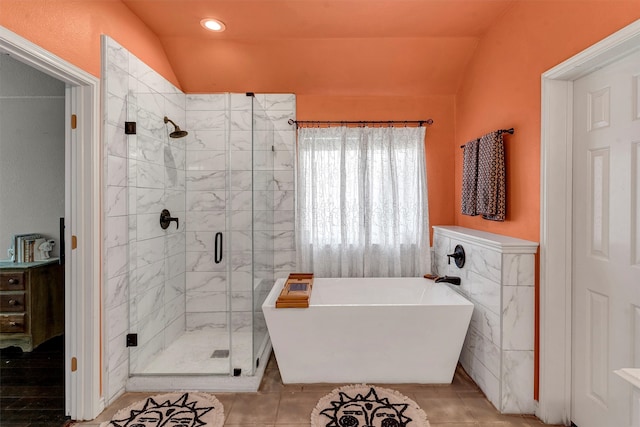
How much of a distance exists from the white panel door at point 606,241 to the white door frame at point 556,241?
1.4 inches

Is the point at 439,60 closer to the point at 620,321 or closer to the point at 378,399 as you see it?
the point at 620,321

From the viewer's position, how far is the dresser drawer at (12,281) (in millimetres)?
2797

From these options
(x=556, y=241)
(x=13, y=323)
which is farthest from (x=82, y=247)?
(x=556, y=241)

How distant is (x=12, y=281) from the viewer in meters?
2.80

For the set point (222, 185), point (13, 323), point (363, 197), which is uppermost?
point (222, 185)

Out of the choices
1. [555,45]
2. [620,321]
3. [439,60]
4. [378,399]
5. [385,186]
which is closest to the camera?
[620,321]

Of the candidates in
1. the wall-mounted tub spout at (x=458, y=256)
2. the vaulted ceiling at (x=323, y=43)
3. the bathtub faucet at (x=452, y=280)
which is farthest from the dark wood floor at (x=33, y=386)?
the wall-mounted tub spout at (x=458, y=256)

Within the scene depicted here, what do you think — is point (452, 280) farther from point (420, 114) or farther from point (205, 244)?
point (205, 244)

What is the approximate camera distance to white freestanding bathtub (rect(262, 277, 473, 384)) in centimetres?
221

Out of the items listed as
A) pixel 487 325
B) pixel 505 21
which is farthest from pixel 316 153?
pixel 487 325

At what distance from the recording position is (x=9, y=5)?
1447mm

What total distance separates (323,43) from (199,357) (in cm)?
280

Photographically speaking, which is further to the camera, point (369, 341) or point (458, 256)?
point (458, 256)

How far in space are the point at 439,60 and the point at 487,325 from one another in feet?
7.19
